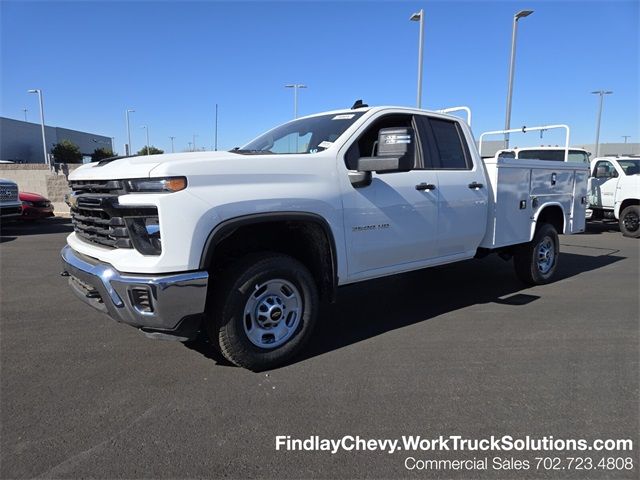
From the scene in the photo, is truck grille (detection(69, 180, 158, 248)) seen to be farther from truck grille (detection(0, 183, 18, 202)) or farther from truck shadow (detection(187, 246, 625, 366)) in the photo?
truck grille (detection(0, 183, 18, 202))

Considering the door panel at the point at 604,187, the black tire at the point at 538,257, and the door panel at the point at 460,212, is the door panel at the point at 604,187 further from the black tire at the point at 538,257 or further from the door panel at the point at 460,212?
the door panel at the point at 460,212

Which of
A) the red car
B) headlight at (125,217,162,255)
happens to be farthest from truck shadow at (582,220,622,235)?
the red car

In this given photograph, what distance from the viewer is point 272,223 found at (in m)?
3.54

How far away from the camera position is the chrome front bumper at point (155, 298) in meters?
2.95

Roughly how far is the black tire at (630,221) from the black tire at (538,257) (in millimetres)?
7075

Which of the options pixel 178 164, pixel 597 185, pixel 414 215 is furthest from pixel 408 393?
pixel 597 185

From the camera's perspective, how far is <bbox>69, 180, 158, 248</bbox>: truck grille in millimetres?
3080

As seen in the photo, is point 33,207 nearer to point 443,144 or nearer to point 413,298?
point 413,298

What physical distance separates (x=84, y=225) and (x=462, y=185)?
11.7ft

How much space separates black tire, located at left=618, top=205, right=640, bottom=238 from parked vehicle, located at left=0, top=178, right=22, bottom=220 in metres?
15.2

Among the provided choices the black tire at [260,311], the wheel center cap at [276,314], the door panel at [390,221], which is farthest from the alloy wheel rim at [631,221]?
the wheel center cap at [276,314]

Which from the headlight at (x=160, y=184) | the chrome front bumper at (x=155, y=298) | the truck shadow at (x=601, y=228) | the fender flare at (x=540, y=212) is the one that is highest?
the headlight at (x=160, y=184)

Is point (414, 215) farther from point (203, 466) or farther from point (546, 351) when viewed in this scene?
point (203, 466)

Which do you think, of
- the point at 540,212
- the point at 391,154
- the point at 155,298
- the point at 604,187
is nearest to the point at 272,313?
the point at 155,298
